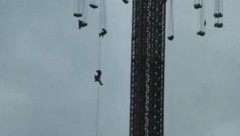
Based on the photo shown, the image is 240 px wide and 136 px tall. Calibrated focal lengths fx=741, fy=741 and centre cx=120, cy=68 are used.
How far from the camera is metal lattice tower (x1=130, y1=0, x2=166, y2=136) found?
3906 cm

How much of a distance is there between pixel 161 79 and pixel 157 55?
1.30 m

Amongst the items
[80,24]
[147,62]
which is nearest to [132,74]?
[147,62]

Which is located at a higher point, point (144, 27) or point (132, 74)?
point (144, 27)

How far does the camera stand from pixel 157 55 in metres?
39.5

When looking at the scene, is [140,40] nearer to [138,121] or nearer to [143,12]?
[143,12]

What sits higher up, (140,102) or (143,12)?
(143,12)

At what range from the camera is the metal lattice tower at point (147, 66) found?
39.1 meters

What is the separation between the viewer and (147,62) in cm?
3941

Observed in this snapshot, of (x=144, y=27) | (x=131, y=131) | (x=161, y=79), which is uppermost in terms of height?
(x=144, y=27)

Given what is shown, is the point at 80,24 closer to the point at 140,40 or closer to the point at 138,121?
the point at 140,40

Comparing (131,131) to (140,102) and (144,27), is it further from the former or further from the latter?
(144,27)

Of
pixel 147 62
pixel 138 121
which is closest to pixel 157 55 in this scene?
pixel 147 62

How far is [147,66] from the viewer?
39406 mm

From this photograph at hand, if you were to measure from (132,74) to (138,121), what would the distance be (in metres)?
2.57
